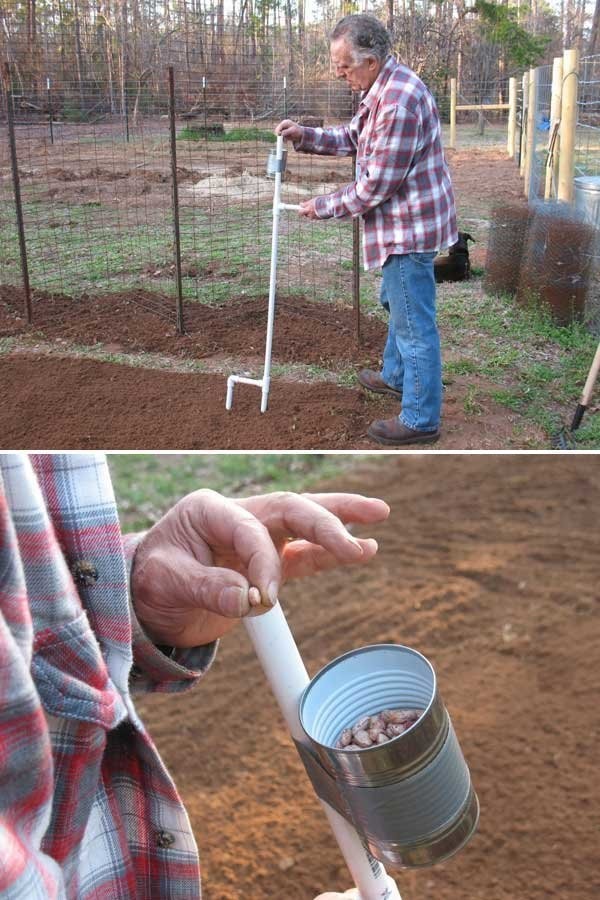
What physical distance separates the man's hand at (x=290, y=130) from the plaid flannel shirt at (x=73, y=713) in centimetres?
272

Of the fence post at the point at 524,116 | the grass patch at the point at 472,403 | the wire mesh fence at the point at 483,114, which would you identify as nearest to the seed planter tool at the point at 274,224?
the grass patch at the point at 472,403

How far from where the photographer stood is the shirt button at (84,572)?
1036 mm

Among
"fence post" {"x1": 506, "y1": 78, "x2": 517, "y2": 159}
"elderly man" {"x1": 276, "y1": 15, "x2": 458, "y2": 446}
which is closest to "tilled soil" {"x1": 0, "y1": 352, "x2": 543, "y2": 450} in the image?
"elderly man" {"x1": 276, "y1": 15, "x2": 458, "y2": 446}

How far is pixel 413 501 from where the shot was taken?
12.8 ft

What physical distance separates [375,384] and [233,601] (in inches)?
131

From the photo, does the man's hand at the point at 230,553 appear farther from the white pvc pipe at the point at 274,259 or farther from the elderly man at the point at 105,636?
the white pvc pipe at the point at 274,259

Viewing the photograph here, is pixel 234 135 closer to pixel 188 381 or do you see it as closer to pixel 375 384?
pixel 188 381

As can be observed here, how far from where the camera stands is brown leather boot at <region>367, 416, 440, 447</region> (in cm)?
382

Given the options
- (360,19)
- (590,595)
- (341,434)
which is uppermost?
(360,19)

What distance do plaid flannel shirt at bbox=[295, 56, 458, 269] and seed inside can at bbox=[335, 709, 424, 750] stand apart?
8.11 feet

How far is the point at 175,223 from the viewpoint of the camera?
17.3ft

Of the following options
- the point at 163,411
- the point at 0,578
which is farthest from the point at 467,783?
the point at 163,411

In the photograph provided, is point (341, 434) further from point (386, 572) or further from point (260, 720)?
point (260, 720)

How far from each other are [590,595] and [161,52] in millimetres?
6899
